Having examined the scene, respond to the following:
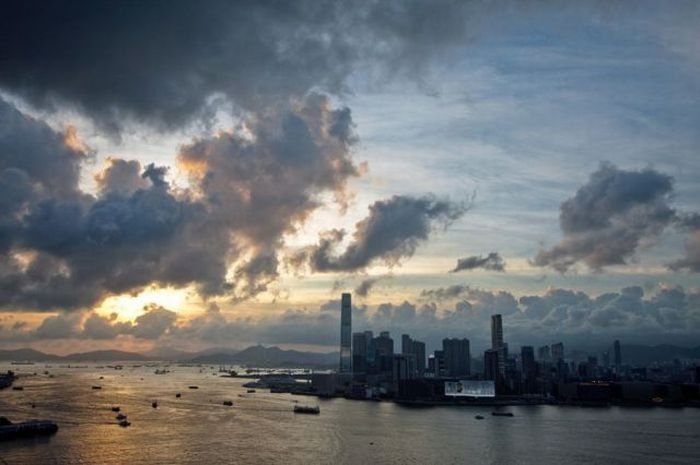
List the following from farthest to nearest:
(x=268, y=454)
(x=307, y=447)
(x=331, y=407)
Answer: (x=331, y=407) → (x=307, y=447) → (x=268, y=454)

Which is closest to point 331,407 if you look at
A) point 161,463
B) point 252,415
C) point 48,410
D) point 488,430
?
point 252,415

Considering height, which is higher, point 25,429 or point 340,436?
point 25,429

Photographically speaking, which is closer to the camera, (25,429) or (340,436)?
(25,429)

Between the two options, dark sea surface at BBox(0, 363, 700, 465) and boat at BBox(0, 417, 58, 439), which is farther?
boat at BBox(0, 417, 58, 439)

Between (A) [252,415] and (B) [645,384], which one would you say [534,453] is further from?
(B) [645,384]

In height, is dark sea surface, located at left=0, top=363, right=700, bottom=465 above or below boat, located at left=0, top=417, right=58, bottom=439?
below
